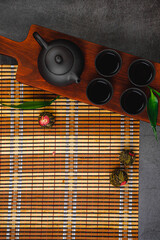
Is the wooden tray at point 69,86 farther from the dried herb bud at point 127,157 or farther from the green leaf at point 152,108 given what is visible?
the dried herb bud at point 127,157

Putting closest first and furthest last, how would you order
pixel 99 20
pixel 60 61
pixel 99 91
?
1. pixel 60 61
2. pixel 99 91
3. pixel 99 20

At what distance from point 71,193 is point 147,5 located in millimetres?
1453

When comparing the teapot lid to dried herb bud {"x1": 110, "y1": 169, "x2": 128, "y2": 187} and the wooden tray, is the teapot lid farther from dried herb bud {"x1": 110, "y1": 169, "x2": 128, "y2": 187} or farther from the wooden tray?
dried herb bud {"x1": 110, "y1": 169, "x2": 128, "y2": 187}

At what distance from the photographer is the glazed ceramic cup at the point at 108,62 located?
3.30 ft

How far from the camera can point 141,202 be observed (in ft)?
4.81

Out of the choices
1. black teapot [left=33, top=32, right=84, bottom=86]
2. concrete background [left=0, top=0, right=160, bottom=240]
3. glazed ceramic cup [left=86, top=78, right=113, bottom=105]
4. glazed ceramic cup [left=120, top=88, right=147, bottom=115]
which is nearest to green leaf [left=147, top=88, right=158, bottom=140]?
glazed ceramic cup [left=120, top=88, right=147, bottom=115]

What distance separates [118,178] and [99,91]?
0.60 meters

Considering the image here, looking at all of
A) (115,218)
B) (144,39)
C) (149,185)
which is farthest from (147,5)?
(115,218)

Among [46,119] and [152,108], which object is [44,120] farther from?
[152,108]

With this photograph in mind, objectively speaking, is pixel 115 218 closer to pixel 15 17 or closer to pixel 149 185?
pixel 149 185

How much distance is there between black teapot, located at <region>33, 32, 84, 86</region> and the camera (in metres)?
0.97

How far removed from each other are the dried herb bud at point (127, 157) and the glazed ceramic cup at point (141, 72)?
0.51 meters

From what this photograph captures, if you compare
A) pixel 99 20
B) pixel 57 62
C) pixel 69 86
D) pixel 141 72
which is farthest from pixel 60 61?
pixel 99 20

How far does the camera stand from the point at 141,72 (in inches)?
41.3
